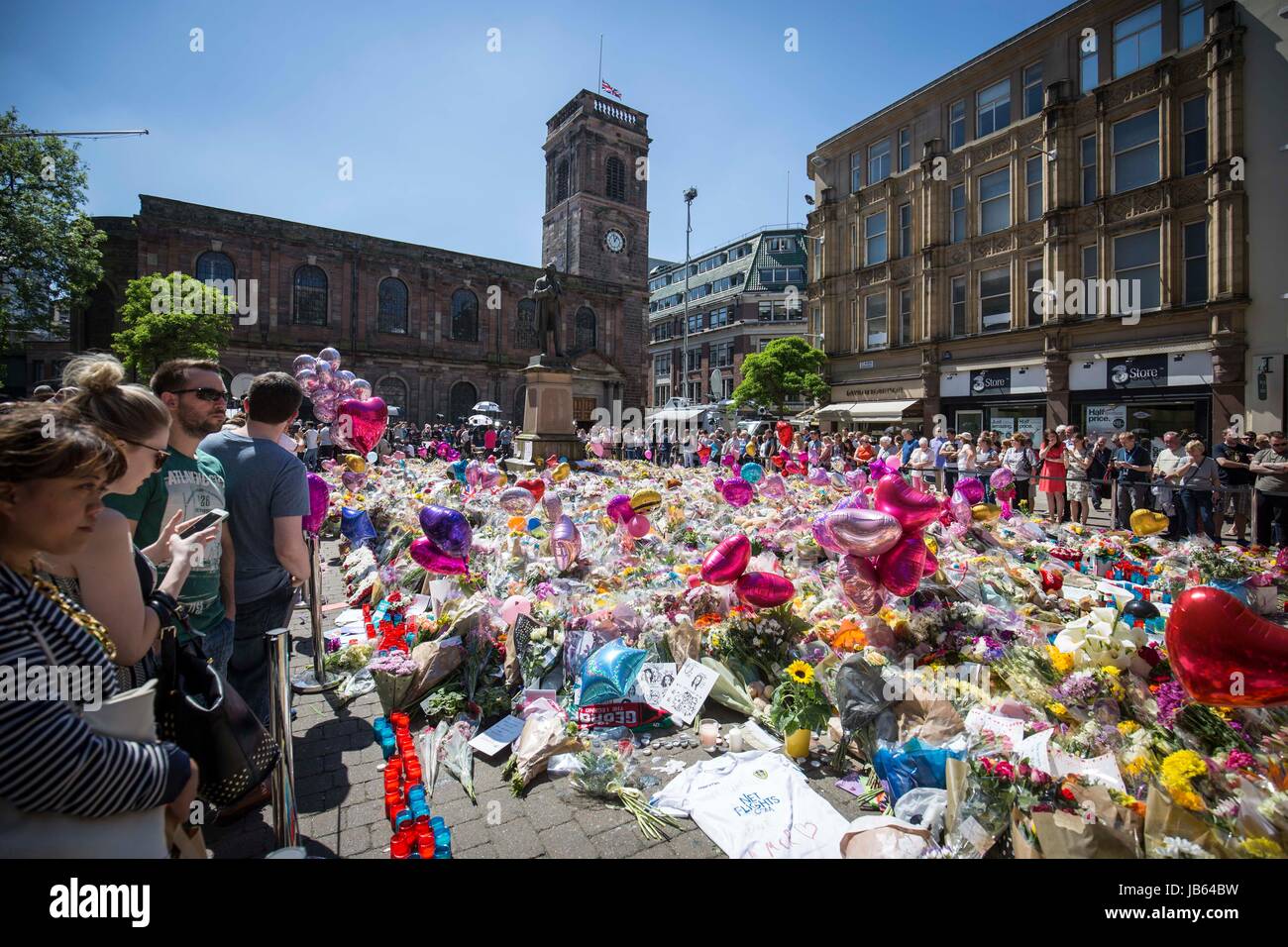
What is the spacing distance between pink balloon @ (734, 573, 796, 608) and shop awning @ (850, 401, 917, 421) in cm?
2112

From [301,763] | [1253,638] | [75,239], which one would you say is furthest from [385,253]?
[1253,638]

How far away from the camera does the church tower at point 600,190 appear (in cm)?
4353

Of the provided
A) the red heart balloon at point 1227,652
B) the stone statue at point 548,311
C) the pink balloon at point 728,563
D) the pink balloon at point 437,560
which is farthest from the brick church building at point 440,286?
the red heart balloon at point 1227,652

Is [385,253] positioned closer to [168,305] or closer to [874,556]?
[168,305]

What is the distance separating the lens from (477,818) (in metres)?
2.83

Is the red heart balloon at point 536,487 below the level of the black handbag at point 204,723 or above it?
above

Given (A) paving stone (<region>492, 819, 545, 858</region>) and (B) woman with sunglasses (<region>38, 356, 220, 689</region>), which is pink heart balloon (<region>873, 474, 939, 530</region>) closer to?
(A) paving stone (<region>492, 819, 545, 858</region>)

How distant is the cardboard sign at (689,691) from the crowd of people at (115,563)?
2182 millimetres

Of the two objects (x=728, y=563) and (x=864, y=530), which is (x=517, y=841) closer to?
(x=728, y=563)

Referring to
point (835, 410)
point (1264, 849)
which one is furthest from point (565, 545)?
point (835, 410)

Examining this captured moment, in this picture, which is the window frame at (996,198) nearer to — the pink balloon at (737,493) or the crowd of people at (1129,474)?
the crowd of people at (1129,474)

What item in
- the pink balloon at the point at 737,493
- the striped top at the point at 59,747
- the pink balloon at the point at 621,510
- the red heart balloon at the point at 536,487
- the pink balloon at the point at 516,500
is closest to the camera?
the striped top at the point at 59,747

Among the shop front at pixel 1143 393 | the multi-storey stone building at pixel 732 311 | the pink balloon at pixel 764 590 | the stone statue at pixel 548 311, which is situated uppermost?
the multi-storey stone building at pixel 732 311

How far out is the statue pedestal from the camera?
15023mm
